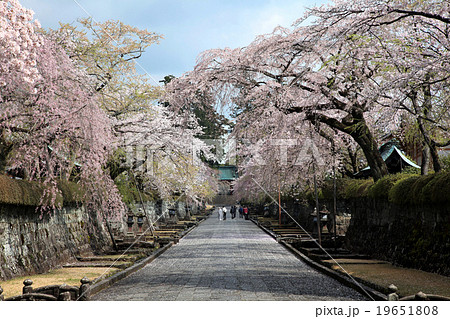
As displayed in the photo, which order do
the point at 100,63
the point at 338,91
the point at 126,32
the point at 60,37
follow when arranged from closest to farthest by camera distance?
the point at 338,91 < the point at 60,37 < the point at 100,63 < the point at 126,32

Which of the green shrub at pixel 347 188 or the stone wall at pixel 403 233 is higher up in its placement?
the green shrub at pixel 347 188

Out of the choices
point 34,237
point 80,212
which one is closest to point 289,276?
point 34,237

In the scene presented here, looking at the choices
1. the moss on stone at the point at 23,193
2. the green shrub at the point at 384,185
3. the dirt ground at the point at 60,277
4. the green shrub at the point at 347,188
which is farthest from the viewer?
the green shrub at the point at 347,188

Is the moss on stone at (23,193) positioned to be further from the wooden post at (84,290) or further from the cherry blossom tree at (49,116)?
the wooden post at (84,290)

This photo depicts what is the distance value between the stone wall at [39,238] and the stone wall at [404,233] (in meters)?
10.8

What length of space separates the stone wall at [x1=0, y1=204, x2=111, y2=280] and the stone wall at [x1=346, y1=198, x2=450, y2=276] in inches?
423

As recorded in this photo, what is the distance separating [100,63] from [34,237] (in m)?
9.45

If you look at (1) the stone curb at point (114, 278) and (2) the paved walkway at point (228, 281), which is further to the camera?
(1) the stone curb at point (114, 278)

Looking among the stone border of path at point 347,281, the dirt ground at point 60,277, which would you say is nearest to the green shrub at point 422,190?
the stone border of path at point 347,281

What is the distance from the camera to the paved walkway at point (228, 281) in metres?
10.2

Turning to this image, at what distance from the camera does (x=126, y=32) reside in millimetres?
23297

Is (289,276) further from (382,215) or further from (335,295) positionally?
(382,215)

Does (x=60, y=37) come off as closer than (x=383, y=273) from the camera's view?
No

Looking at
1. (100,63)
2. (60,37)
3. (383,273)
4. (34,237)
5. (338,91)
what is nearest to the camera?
(383,273)
